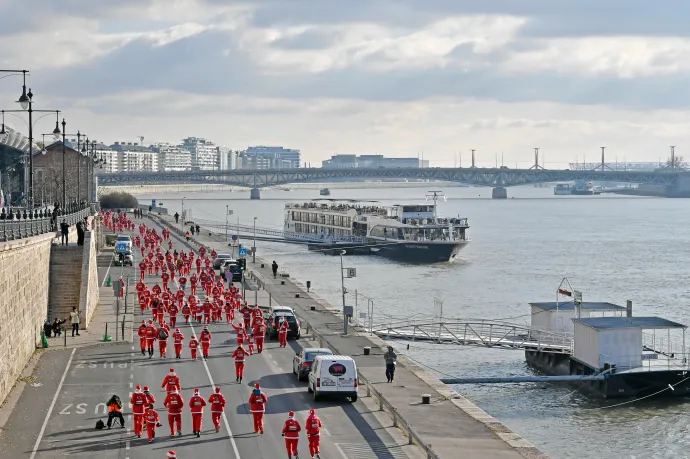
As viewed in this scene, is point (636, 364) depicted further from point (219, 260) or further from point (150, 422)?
point (219, 260)

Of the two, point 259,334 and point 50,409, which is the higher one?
point 259,334

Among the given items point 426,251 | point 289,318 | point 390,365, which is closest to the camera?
point 390,365

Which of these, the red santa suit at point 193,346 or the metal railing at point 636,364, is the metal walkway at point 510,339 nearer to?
the metal railing at point 636,364

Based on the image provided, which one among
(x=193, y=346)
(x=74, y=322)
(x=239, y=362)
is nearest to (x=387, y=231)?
(x=74, y=322)

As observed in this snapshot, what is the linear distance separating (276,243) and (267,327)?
100416mm

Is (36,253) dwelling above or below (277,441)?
above

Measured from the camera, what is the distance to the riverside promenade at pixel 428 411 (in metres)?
27.4

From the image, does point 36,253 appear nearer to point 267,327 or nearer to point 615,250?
point 267,327

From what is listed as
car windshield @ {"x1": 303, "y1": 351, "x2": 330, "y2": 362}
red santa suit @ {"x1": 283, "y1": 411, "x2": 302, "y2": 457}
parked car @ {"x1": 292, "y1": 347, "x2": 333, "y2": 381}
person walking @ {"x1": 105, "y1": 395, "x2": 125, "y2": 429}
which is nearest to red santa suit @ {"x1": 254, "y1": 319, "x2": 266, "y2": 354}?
parked car @ {"x1": 292, "y1": 347, "x2": 333, "y2": 381}

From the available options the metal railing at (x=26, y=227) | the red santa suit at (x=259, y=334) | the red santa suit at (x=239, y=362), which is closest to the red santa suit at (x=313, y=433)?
the red santa suit at (x=239, y=362)

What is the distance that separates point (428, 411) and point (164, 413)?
6903mm

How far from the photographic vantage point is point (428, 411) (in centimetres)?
3161

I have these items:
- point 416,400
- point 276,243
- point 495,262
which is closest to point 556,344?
point 416,400

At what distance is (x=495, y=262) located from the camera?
11075cm
